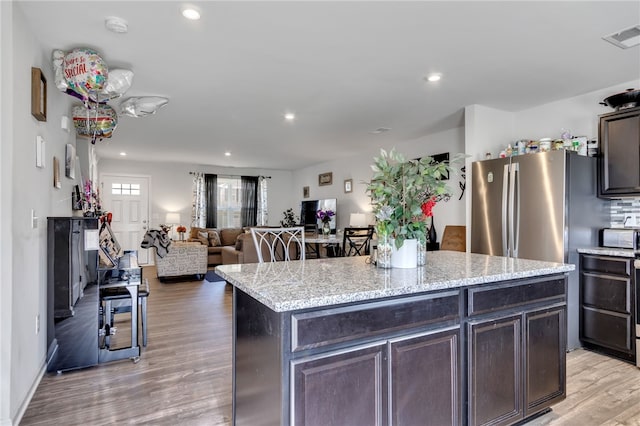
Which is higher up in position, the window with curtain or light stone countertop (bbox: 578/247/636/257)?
the window with curtain

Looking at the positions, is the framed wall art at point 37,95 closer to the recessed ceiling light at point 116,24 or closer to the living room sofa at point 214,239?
the recessed ceiling light at point 116,24

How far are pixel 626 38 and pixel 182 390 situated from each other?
154 inches

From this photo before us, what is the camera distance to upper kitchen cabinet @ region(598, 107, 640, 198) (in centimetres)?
309

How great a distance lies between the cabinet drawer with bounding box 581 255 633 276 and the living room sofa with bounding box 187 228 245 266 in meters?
5.72

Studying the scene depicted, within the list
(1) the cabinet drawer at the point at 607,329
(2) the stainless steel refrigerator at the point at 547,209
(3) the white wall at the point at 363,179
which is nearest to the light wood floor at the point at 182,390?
(1) the cabinet drawer at the point at 607,329

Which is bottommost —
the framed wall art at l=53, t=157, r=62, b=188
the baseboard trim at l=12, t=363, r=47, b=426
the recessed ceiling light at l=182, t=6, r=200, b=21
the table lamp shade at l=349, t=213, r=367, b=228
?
the baseboard trim at l=12, t=363, r=47, b=426

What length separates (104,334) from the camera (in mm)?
3041

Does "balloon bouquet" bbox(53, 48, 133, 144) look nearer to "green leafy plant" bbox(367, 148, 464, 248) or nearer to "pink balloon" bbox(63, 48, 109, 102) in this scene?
"pink balloon" bbox(63, 48, 109, 102)

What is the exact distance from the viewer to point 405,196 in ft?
6.22

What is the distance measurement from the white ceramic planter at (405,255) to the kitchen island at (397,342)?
0.24 ft

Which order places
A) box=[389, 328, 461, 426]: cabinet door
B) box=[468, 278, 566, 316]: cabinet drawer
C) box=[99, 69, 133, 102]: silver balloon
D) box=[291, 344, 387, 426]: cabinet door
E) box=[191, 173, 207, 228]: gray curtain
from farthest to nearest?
box=[191, 173, 207, 228]: gray curtain < box=[99, 69, 133, 102]: silver balloon < box=[468, 278, 566, 316]: cabinet drawer < box=[389, 328, 461, 426]: cabinet door < box=[291, 344, 387, 426]: cabinet door

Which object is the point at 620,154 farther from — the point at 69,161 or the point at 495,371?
the point at 69,161

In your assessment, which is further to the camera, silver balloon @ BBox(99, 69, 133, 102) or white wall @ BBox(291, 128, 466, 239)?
white wall @ BBox(291, 128, 466, 239)

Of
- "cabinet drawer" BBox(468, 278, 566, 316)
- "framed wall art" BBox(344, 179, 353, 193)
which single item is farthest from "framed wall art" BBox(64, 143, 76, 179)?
"framed wall art" BBox(344, 179, 353, 193)
